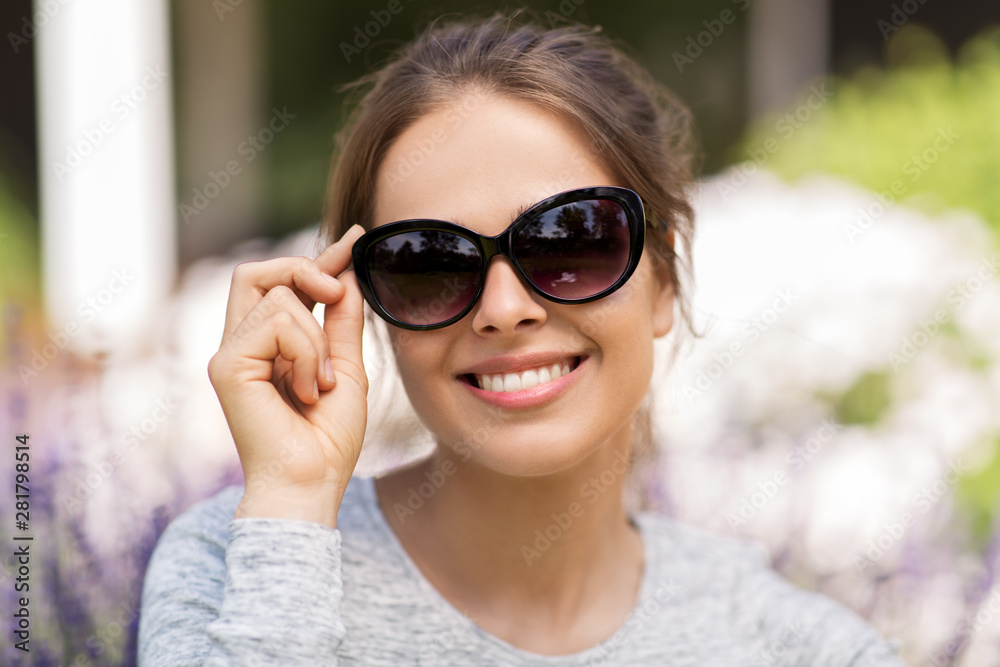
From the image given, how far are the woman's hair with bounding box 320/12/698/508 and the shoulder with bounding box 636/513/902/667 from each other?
695 mm

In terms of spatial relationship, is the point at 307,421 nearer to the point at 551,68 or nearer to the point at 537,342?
the point at 537,342

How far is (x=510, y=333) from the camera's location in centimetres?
169

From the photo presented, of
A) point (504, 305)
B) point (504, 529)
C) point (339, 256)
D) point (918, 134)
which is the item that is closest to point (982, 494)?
point (918, 134)

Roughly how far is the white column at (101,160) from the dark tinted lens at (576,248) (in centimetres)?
401

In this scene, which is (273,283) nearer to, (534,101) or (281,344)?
(281,344)

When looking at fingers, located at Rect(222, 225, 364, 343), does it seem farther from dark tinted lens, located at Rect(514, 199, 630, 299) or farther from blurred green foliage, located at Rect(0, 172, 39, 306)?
blurred green foliage, located at Rect(0, 172, 39, 306)

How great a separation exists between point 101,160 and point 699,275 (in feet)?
14.0

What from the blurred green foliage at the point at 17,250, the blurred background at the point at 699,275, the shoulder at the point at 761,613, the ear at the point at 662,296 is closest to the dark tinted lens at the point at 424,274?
the ear at the point at 662,296

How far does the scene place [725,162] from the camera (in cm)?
693

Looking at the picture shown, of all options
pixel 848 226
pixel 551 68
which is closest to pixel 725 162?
pixel 848 226

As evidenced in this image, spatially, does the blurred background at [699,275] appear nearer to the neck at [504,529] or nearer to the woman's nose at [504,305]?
the neck at [504,529]

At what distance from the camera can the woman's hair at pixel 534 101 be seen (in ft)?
6.19

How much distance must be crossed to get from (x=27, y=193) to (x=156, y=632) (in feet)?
17.8

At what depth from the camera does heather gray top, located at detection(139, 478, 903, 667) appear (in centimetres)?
146
